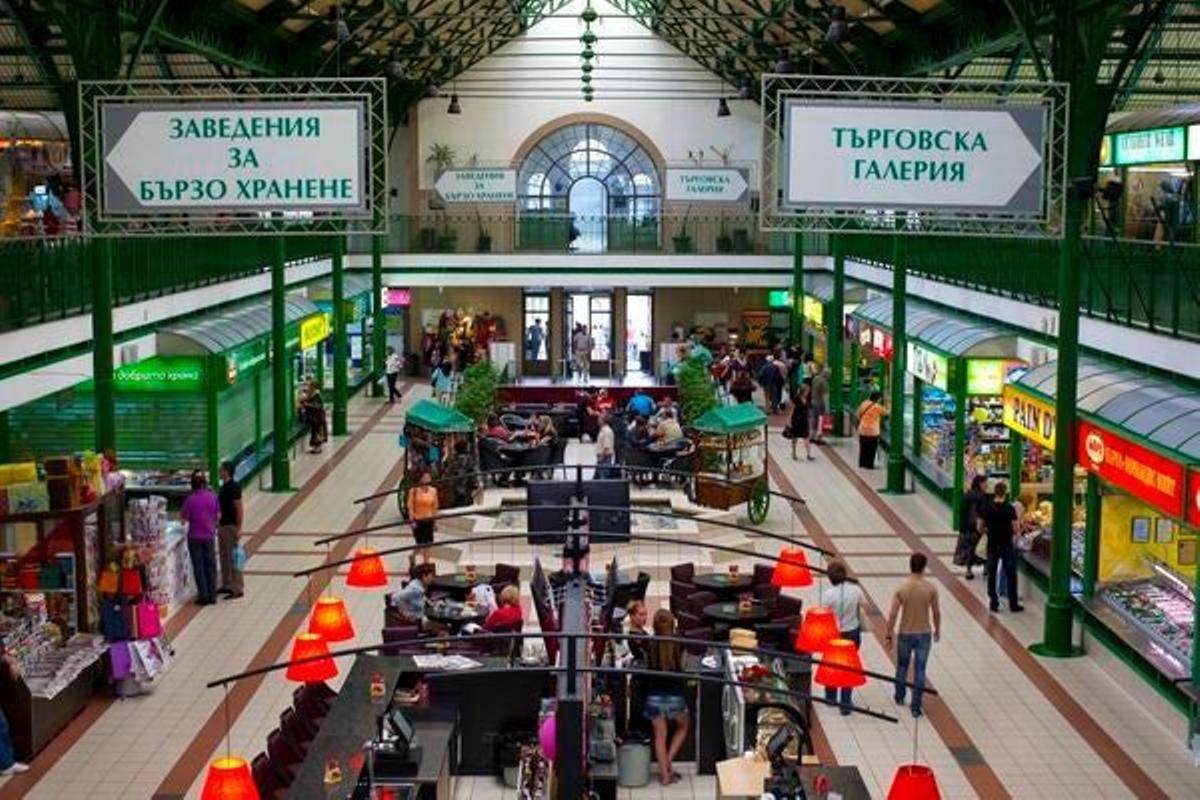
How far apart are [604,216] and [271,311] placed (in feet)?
54.9

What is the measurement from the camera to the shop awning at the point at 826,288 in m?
32.1

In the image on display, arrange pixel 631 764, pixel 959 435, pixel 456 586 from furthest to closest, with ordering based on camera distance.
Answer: pixel 959 435, pixel 456 586, pixel 631 764

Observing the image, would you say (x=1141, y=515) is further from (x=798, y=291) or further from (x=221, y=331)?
(x=798, y=291)

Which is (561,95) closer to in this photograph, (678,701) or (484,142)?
(484,142)

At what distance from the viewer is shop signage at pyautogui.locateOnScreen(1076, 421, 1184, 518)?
12.5 meters

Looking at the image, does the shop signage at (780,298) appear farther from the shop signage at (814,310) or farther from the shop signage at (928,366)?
the shop signage at (928,366)

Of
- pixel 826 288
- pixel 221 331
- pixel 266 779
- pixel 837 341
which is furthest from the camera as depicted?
pixel 826 288

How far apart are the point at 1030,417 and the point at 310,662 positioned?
9.03 meters

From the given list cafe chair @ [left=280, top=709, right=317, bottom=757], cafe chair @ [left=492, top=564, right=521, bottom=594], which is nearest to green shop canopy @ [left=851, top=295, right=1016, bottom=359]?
cafe chair @ [left=492, top=564, right=521, bottom=594]

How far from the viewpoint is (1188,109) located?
19047mm

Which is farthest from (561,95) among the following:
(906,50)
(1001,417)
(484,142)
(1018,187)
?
(1018,187)

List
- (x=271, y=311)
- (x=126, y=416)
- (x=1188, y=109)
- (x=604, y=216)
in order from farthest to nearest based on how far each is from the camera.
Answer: (x=604, y=216)
(x=271, y=311)
(x=126, y=416)
(x=1188, y=109)

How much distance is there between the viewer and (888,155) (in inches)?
483

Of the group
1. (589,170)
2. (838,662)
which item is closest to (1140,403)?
(838,662)
